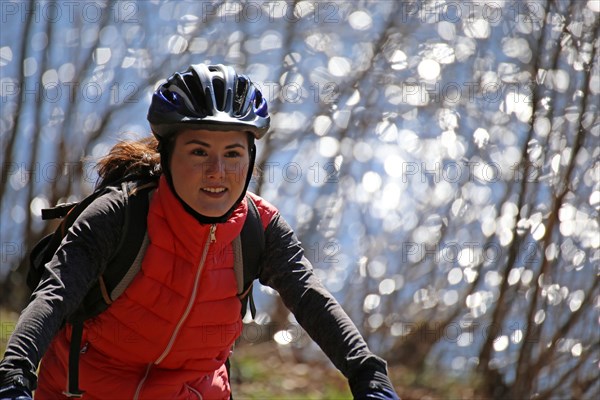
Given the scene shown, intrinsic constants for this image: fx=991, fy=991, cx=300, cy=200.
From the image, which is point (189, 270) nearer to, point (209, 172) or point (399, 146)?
point (209, 172)

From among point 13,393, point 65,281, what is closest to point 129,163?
point 65,281

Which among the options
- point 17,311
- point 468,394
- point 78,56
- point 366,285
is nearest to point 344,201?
point 366,285

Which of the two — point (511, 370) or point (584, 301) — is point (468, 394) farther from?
point (584, 301)

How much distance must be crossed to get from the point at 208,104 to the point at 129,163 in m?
0.37

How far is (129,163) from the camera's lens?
10.7 ft

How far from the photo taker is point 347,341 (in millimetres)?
2807

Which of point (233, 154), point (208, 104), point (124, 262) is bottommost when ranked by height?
point (124, 262)

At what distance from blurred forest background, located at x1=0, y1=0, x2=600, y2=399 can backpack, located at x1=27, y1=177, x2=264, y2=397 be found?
310 cm

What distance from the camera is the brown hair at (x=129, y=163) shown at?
3219mm

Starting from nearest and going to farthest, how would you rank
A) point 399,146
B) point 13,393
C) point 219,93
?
1. point 13,393
2. point 219,93
3. point 399,146

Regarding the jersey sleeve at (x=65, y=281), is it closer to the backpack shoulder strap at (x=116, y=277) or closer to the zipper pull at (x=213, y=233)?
the backpack shoulder strap at (x=116, y=277)

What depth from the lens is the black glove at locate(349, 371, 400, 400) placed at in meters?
2.64

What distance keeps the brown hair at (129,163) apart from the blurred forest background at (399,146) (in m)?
2.83

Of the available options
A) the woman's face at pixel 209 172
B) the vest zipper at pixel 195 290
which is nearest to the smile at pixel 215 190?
the woman's face at pixel 209 172
